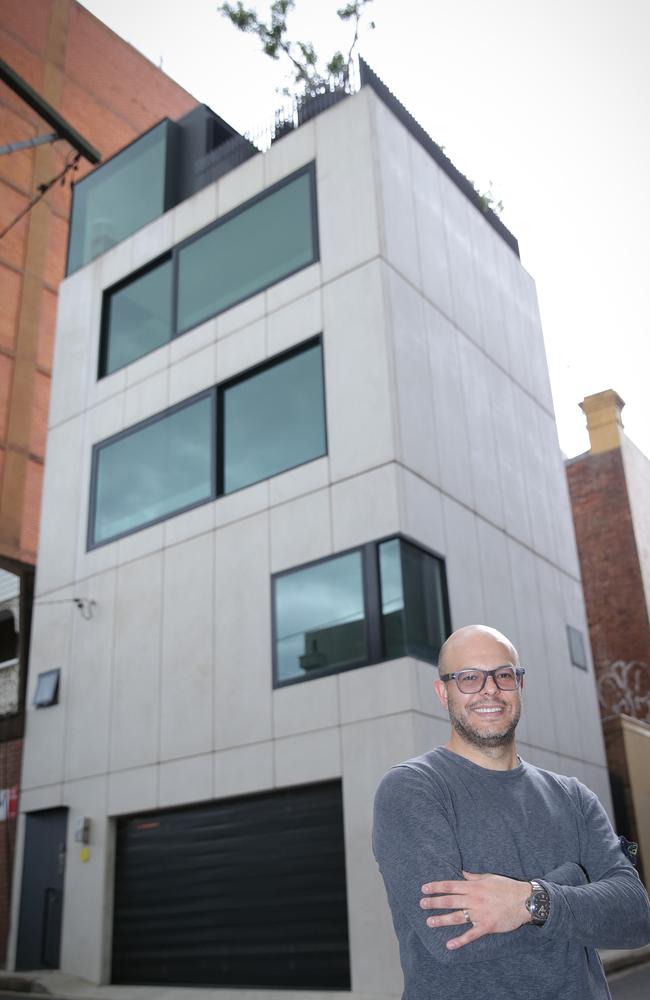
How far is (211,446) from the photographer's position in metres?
13.8

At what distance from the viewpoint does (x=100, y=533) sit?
14961 mm

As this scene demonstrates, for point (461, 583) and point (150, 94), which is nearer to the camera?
point (461, 583)

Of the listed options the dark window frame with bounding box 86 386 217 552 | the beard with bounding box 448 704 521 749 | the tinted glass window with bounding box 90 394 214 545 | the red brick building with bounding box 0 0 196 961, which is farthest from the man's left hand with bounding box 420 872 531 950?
the red brick building with bounding box 0 0 196 961

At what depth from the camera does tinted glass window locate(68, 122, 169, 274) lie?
55.8 feet

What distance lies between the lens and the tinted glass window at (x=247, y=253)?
14.0m

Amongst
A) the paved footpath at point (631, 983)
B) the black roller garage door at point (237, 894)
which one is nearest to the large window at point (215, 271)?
the black roller garage door at point (237, 894)

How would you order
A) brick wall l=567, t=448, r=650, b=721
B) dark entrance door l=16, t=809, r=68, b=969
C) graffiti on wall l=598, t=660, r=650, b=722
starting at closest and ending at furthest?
dark entrance door l=16, t=809, r=68, b=969 → graffiti on wall l=598, t=660, r=650, b=722 → brick wall l=567, t=448, r=650, b=721

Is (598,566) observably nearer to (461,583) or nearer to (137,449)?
(461,583)

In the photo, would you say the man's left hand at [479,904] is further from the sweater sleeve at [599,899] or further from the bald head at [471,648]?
the bald head at [471,648]

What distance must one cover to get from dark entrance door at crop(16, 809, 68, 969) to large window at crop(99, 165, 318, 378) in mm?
7685

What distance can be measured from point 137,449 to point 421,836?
12947mm

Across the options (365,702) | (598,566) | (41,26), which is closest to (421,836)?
(365,702)

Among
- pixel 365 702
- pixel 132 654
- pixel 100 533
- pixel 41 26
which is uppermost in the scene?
pixel 41 26

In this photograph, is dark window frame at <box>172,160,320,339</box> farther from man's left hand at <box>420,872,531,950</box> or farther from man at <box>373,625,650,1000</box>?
man's left hand at <box>420,872,531,950</box>
